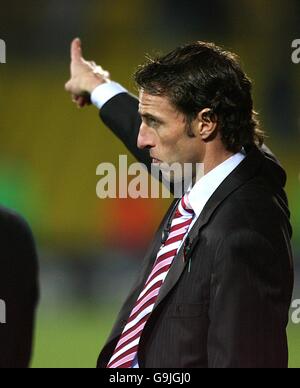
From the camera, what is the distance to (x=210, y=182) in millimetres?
1143

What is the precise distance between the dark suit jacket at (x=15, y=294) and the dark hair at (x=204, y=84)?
2.32 ft

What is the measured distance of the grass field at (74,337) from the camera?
95.0 inches

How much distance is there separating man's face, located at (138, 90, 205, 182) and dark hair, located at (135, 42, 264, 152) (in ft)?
0.04

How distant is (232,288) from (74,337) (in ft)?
5.38

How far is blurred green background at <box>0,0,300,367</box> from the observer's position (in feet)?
8.30

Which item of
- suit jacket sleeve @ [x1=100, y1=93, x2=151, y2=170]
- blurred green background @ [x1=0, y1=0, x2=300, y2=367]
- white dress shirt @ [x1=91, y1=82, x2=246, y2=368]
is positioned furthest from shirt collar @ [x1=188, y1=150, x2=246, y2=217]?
blurred green background @ [x1=0, y1=0, x2=300, y2=367]

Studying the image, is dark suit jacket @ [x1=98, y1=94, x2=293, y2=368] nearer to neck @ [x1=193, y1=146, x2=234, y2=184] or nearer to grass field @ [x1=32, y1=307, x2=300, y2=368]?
neck @ [x1=193, y1=146, x2=234, y2=184]

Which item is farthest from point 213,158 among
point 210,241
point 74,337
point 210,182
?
point 74,337

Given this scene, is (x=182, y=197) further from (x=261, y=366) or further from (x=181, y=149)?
(x=261, y=366)

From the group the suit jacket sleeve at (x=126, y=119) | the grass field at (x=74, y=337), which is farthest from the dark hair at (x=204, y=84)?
the grass field at (x=74, y=337)

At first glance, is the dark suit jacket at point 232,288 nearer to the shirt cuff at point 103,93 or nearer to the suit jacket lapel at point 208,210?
the suit jacket lapel at point 208,210

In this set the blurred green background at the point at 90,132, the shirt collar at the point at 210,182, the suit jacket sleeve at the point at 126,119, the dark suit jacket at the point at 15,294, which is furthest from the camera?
the blurred green background at the point at 90,132
